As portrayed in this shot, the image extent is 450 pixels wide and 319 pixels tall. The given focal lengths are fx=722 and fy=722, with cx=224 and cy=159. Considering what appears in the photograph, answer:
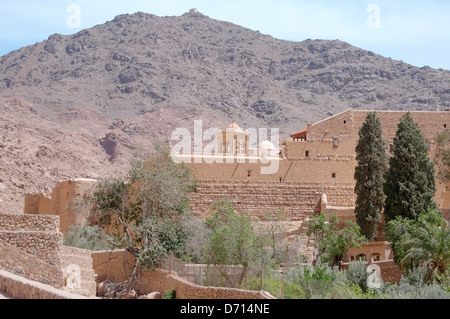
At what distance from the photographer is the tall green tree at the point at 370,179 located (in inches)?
1288

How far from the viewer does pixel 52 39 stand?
11406 cm

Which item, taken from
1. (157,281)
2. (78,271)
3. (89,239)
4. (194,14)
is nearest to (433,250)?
(157,281)

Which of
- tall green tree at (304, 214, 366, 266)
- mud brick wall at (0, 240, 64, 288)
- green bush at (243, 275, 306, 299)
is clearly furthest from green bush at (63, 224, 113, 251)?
green bush at (243, 275, 306, 299)

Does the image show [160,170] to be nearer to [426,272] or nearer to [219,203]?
[219,203]

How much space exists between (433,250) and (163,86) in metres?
75.8

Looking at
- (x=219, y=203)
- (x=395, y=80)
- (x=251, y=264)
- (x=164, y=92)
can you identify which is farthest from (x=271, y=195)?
(x=395, y=80)

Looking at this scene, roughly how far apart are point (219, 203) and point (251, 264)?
1096 centimetres

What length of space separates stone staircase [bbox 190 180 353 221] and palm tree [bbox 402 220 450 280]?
40.9 feet

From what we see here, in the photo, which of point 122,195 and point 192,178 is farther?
point 192,178

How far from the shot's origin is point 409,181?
30984 millimetres

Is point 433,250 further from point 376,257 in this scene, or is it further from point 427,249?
point 376,257

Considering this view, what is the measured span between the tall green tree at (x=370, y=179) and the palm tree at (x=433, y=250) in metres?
8.02

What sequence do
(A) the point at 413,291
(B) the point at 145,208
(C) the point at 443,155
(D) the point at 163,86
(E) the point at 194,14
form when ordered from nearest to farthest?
(A) the point at 413,291
(B) the point at 145,208
(C) the point at 443,155
(D) the point at 163,86
(E) the point at 194,14

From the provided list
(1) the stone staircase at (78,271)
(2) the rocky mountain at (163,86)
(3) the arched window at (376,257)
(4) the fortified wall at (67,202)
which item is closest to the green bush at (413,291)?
(1) the stone staircase at (78,271)
